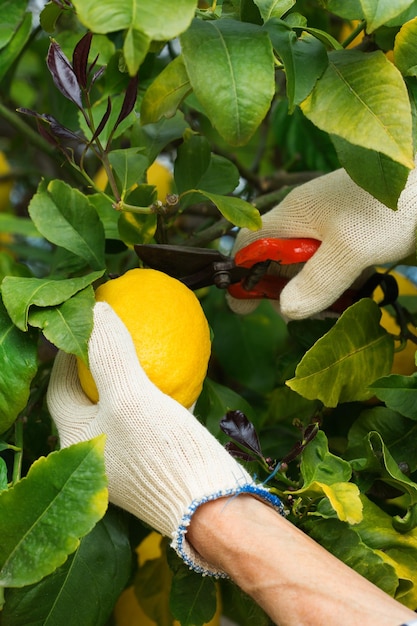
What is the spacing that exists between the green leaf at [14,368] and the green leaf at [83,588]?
5.6 inches

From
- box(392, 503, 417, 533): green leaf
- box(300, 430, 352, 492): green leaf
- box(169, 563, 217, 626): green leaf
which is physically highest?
box(300, 430, 352, 492): green leaf

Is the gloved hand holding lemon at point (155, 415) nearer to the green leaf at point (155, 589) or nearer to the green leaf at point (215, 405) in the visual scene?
the green leaf at point (215, 405)

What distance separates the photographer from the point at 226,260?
2.55 feet

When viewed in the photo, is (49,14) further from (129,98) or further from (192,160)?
(192,160)

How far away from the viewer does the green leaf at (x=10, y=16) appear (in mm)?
864

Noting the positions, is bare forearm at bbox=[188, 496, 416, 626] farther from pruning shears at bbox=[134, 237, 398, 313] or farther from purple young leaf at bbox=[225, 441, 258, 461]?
pruning shears at bbox=[134, 237, 398, 313]

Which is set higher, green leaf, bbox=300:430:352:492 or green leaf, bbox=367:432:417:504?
green leaf, bbox=300:430:352:492

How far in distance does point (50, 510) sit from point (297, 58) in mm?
395

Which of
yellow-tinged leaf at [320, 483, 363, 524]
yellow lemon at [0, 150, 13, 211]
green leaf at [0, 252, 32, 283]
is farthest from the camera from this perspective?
yellow lemon at [0, 150, 13, 211]

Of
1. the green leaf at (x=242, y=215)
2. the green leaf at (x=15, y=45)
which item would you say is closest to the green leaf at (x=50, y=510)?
the green leaf at (x=242, y=215)

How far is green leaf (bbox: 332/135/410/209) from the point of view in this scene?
2.06 feet

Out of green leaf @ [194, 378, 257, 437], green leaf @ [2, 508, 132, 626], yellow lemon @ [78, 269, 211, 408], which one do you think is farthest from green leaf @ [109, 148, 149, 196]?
green leaf @ [2, 508, 132, 626]

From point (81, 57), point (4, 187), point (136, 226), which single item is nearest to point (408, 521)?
point (136, 226)

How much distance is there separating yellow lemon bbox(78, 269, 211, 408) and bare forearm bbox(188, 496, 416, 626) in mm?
118
